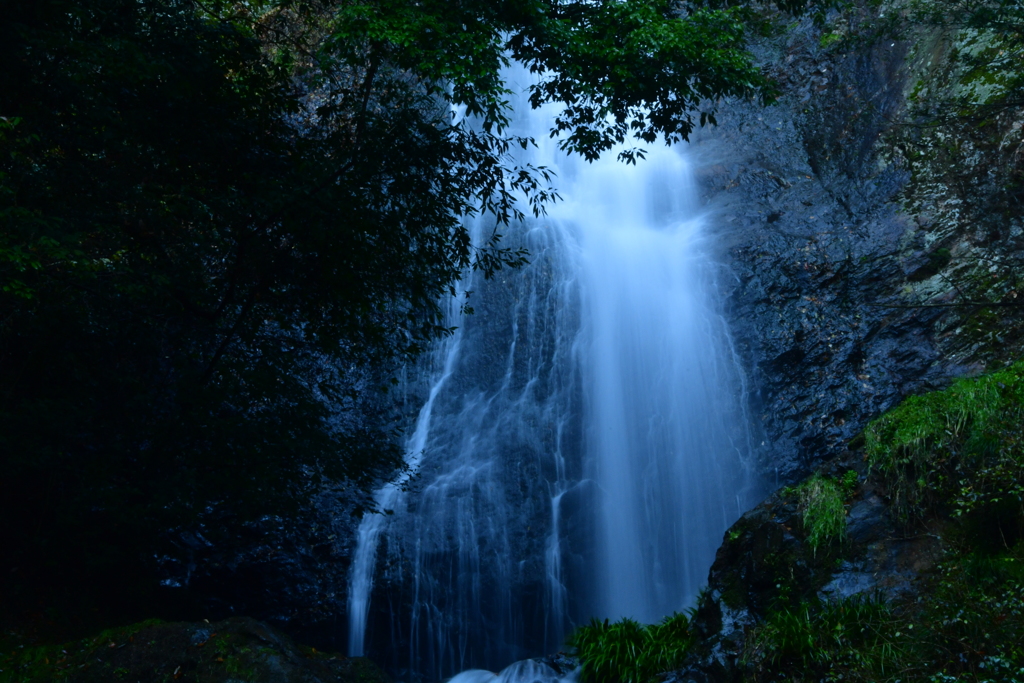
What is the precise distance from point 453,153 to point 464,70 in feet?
3.96

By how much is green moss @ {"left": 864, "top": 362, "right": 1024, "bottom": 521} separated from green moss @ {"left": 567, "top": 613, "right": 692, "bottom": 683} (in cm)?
258

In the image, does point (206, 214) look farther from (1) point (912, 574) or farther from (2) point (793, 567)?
(1) point (912, 574)

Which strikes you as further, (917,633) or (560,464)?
(560,464)

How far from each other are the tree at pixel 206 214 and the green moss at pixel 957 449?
167 inches

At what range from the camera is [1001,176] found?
35.8 feet

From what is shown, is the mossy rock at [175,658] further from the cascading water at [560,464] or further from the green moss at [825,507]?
the green moss at [825,507]

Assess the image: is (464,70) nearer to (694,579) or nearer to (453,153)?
(453,153)

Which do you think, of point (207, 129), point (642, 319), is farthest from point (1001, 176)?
point (207, 129)

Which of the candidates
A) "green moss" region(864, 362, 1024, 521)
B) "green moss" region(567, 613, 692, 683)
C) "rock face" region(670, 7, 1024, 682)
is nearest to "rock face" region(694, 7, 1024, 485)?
"rock face" region(670, 7, 1024, 682)

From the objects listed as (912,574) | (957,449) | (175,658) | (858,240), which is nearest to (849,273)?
(858,240)

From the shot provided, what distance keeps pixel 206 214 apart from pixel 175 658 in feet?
13.9

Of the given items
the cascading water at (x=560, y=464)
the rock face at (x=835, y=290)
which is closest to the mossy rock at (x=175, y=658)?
the cascading water at (x=560, y=464)

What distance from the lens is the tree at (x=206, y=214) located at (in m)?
7.09

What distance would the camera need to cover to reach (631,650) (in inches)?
304
